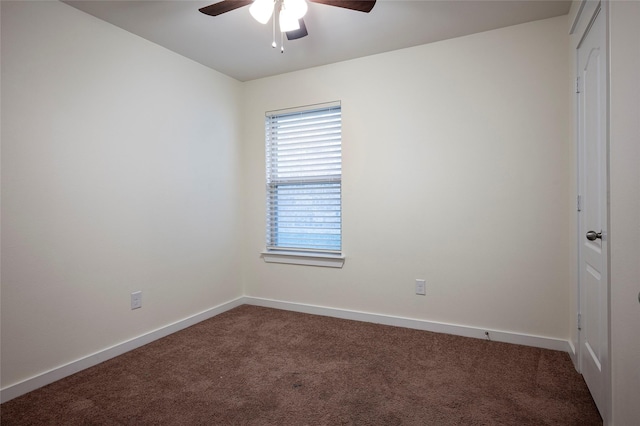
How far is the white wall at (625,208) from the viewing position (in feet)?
4.41

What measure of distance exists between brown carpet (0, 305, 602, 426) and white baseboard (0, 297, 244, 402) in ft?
0.18

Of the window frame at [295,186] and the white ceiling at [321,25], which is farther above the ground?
the white ceiling at [321,25]

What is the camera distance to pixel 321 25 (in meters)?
2.57

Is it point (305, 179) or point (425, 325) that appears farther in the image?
point (305, 179)

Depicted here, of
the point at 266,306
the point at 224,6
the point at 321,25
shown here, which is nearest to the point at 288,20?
the point at 224,6

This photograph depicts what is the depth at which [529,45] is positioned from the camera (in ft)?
8.43

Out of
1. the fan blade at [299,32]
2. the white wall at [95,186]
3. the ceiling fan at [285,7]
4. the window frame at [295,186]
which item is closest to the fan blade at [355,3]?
the ceiling fan at [285,7]

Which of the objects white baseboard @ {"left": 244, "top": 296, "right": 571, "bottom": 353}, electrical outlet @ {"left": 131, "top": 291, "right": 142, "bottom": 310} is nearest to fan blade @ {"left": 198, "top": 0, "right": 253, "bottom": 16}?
electrical outlet @ {"left": 131, "top": 291, "right": 142, "bottom": 310}

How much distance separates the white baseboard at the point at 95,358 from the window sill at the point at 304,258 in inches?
29.3

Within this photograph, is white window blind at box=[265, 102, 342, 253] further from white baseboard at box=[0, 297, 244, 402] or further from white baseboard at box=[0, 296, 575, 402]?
white baseboard at box=[0, 297, 244, 402]

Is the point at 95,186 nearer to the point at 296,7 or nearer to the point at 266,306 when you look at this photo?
the point at 296,7

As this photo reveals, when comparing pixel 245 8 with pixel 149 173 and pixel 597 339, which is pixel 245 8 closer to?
pixel 149 173

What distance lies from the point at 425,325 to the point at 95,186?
281 cm

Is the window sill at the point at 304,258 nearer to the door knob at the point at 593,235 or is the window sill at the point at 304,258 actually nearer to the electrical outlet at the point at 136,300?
the electrical outlet at the point at 136,300
